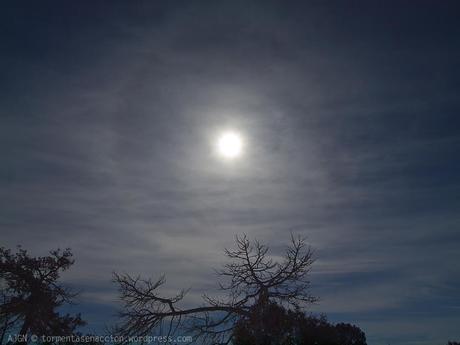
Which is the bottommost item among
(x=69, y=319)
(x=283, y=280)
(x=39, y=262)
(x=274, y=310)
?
(x=274, y=310)

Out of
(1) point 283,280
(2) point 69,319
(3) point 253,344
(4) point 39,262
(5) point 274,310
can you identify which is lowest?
(3) point 253,344

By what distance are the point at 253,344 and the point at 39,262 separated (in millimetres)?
23010

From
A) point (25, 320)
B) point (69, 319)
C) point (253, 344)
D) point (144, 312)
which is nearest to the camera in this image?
point (253, 344)

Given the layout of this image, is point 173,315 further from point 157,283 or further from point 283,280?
point 283,280

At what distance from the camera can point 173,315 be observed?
14398 mm

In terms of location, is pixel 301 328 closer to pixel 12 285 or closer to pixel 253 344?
pixel 253 344

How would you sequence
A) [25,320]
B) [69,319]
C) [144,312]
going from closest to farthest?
[144,312] < [25,320] < [69,319]

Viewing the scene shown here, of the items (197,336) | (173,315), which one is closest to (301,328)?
(197,336)

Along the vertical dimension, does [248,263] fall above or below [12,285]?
below

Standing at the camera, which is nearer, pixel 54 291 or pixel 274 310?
pixel 274 310

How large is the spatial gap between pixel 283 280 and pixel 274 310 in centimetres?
110

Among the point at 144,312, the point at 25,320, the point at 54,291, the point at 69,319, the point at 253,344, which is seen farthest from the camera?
the point at 69,319

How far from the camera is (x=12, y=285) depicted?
28547mm

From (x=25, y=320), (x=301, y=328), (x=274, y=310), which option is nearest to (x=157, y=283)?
(x=274, y=310)
